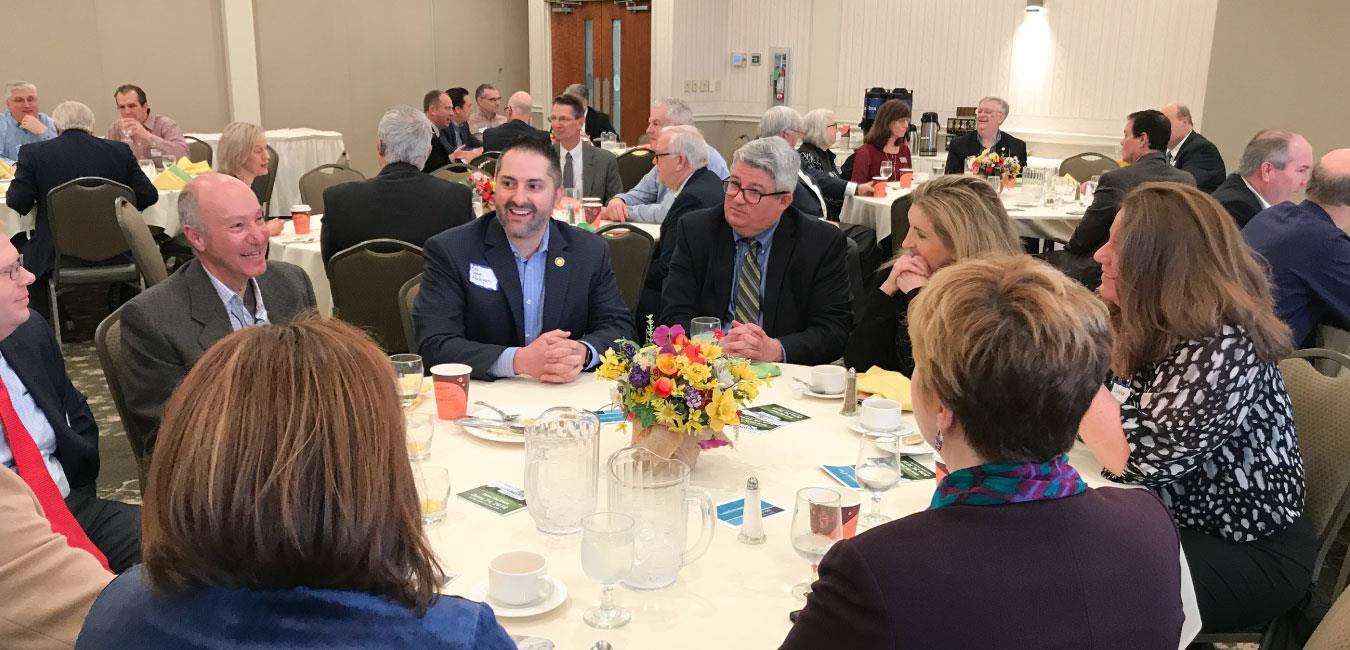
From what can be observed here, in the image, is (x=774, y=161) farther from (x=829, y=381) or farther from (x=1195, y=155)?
(x=1195, y=155)

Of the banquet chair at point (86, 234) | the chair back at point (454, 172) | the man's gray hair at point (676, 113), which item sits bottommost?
the banquet chair at point (86, 234)

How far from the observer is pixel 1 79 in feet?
31.6

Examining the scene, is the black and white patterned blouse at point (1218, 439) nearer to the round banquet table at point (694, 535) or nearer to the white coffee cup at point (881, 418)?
the round banquet table at point (694, 535)

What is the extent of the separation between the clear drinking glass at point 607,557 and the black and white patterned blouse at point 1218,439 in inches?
47.9

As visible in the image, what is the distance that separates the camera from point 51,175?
6160mm

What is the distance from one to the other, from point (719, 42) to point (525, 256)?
953 cm

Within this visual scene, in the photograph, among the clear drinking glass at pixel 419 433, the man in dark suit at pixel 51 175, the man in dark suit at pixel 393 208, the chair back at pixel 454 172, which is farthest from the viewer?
the chair back at pixel 454 172

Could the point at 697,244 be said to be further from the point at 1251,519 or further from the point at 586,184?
the point at 586,184

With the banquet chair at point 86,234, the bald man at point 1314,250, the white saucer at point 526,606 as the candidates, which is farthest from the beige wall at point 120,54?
the white saucer at point 526,606

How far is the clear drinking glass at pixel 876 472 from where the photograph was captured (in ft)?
6.67

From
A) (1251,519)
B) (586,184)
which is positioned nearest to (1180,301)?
(1251,519)

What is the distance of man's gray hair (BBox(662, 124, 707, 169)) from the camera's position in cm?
552

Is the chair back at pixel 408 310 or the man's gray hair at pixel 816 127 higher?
the man's gray hair at pixel 816 127

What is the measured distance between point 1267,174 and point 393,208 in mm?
4261
